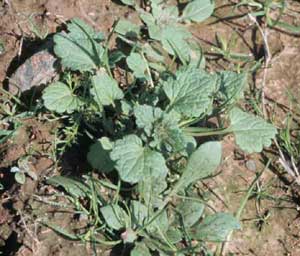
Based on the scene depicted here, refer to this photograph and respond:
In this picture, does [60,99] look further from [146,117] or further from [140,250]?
[140,250]

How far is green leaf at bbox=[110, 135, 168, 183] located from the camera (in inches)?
81.8

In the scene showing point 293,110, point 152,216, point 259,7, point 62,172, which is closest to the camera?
point 152,216

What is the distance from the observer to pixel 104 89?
92.9 inches

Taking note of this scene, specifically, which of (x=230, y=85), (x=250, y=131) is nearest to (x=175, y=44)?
(x=230, y=85)

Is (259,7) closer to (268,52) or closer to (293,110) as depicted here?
(268,52)

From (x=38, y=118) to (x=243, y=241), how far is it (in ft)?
2.81

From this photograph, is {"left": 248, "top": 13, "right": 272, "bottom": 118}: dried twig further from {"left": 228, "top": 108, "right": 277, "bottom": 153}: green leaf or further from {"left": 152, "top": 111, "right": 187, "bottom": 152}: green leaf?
{"left": 152, "top": 111, "right": 187, "bottom": 152}: green leaf

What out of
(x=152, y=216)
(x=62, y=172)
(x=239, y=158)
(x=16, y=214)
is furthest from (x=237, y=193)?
(x=16, y=214)

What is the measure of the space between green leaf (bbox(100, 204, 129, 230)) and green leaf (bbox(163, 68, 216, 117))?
381 millimetres

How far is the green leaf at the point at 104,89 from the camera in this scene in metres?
2.35

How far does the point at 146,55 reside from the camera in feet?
8.64

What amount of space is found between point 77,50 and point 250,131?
0.68 m

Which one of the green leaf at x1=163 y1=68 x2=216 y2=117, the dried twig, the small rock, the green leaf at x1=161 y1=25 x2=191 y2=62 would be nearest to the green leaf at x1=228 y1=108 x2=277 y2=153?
the green leaf at x1=163 y1=68 x2=216 y2=117

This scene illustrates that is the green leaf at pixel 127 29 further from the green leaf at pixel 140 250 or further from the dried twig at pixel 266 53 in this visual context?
the green leaf at pixel 140 250
